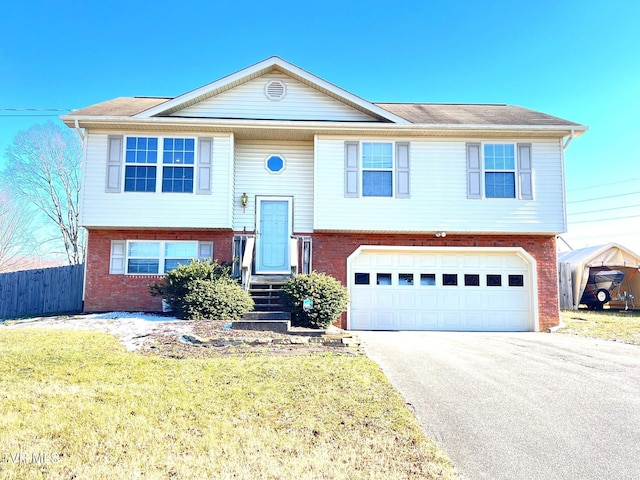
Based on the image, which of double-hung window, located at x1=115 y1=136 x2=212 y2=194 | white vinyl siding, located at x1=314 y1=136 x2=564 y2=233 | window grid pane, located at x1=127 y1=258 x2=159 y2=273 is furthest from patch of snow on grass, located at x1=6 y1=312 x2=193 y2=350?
white vinyl siding, located at x1=314 y1=136 x2=564 y2=233

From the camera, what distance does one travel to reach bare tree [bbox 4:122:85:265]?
24781mm

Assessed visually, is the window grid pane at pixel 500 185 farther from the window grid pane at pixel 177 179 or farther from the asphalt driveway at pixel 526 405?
the window grid pane at pixel 177 179

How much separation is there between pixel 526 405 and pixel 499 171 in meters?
8.94

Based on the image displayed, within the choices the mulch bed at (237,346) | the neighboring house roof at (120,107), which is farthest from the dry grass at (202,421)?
the neighboring house roof at (120,107)

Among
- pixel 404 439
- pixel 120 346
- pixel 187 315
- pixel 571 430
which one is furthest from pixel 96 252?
pixel 571 430

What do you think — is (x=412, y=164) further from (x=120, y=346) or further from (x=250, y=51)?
(x=120, y=346)

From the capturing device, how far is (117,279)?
40.5 feet

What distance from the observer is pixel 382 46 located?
14930 mm

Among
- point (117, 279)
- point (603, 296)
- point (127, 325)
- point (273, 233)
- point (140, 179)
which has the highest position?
point (140, 179)

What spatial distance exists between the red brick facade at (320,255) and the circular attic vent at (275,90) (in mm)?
4228

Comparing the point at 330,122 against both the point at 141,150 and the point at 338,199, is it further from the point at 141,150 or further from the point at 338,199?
the point at 141,150

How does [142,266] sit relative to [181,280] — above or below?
above

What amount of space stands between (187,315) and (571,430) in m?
7.59

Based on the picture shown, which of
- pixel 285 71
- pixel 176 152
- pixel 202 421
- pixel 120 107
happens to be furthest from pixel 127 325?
pixel 285 71
